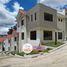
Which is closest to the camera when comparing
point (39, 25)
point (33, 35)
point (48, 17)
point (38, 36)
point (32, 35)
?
point (39, 25)

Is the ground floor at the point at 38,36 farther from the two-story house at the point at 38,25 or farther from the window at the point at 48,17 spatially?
the window at the point at 48,17

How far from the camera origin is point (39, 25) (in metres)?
27.8

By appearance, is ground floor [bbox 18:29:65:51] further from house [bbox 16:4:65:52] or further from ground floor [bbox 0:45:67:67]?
ground floor [bbox 0:45:67:67]

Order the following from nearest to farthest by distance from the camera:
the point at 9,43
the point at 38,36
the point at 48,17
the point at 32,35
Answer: the point at 38,36, the point at 48,17, the point at 32,35, the point at 9,43

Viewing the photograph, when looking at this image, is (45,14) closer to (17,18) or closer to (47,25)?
(47,25)

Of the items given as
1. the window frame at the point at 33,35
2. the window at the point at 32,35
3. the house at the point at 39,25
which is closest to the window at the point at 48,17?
the house at the point at 39,25

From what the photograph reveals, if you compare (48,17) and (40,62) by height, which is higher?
(48,17)

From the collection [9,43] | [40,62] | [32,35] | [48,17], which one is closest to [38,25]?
[48,17]

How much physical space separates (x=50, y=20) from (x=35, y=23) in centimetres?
361

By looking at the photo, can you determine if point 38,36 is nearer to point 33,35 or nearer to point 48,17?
point 33,35

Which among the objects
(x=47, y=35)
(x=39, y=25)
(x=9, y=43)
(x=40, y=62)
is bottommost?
(x=40, y=62)

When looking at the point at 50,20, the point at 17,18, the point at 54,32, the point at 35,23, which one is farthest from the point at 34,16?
the point at 17,18

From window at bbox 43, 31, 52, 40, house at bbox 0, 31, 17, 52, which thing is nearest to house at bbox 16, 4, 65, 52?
window at bbox 43, 31, 52, 40

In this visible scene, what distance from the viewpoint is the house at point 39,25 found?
2833 cm
